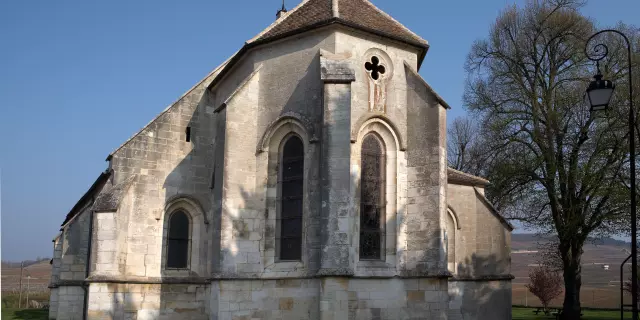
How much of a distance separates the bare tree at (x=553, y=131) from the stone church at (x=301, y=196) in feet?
31.4

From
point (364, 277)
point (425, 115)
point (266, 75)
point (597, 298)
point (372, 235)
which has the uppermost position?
point (266, 75)

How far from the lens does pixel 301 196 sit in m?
14.3

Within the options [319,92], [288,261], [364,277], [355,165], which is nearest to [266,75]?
[319,92]

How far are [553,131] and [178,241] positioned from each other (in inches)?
629

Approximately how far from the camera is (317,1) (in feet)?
54.0

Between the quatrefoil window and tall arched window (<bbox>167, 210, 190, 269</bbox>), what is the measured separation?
7308 mm

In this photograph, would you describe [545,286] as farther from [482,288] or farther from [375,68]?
[375,68]

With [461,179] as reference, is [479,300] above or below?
below

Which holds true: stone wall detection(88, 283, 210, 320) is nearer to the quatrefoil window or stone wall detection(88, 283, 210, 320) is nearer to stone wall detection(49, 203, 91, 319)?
stone wall detection(49, 203, 91, 319)

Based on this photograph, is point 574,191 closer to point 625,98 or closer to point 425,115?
point 625,98

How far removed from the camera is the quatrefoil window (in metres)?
14.8

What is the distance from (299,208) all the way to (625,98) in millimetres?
14813

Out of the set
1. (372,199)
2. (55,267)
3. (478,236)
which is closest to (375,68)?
(372,199)

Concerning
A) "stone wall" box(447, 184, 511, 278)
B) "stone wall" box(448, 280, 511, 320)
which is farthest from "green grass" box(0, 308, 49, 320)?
"stone wall" box(447, 184, 511, 278)
